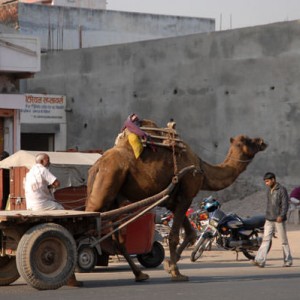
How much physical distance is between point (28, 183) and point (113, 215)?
146 cm

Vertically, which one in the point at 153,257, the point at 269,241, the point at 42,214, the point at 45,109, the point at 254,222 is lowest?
the point at 153,257

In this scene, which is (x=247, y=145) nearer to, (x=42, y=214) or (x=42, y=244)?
(x=42, y=214)

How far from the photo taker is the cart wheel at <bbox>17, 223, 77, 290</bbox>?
13414 millimetres

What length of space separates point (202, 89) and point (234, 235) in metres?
14.7

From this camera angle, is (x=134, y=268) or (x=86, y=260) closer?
(x=134, y=268)

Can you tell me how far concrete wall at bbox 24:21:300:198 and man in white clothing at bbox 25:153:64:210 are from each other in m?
17.2

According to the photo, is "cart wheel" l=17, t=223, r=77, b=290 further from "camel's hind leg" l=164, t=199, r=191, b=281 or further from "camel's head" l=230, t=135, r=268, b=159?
"camel's head" l=230, t=135, r=268, b=159

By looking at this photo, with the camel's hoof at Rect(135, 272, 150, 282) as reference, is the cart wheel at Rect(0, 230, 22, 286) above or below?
above

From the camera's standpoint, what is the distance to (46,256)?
13.7m

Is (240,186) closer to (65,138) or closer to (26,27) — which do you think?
(65,138)

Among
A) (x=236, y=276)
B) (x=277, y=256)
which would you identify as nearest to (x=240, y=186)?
(x=277, y=256)

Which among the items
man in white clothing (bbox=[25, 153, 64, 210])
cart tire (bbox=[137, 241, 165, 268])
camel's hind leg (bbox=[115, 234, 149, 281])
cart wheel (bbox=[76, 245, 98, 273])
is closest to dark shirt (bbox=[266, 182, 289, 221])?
cart tire (bbox=[137, 241, 165, 268])

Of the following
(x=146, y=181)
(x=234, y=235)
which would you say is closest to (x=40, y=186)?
(x=146, y=181)

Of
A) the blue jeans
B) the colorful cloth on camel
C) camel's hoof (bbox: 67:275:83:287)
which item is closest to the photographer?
camel's hoof (bbox: 67:275:83:287)
